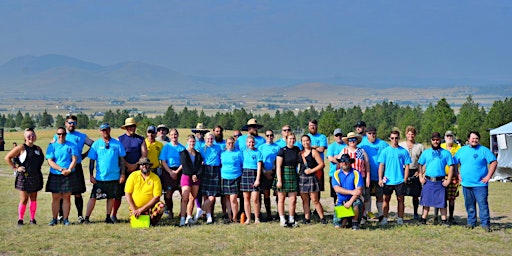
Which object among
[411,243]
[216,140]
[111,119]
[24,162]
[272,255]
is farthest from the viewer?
[111,119]

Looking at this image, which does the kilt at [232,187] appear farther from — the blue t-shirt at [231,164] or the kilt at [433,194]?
the kilt at [433,194]

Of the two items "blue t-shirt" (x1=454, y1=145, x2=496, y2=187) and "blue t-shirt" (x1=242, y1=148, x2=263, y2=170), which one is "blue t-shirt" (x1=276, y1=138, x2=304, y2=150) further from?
"blue t-shirt" (x1=454, y1=145, x2=496, y2=187)

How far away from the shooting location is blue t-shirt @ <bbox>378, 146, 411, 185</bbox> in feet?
37.2

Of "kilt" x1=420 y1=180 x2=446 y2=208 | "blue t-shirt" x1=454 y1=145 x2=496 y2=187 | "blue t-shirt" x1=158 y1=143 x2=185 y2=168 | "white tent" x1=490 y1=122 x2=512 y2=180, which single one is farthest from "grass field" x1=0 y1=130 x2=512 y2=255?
"white tent" x1=490 y1=122 x2=512 y2=180

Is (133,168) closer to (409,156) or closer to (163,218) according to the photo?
(163,218)

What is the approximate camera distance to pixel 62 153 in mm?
10953

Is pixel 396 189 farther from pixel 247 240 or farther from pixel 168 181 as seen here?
pixel 168 181

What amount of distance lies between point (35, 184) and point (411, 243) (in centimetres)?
626

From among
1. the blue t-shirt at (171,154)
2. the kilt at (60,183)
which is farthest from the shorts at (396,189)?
the kilt at (60,183)

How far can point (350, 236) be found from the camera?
1023 cm

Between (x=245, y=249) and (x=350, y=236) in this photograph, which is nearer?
(x=245, y=249)

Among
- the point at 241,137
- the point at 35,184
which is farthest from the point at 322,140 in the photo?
the point at 35,184

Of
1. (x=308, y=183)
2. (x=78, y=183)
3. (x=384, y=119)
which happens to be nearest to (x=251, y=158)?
(x=308, y=183)

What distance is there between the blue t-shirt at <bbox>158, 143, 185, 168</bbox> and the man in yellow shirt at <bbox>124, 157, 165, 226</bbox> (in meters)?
0.68
